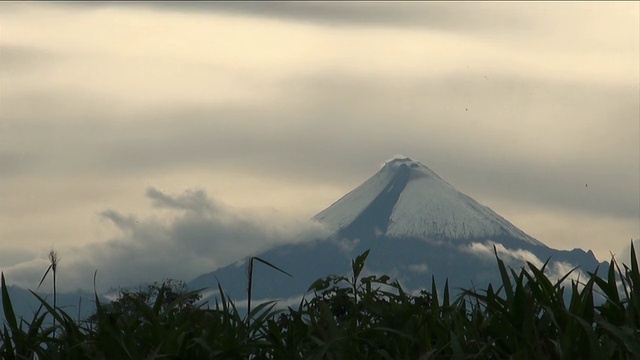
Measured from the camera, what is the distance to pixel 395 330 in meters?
7.10

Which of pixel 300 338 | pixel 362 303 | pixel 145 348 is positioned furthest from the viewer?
pixel 362 303

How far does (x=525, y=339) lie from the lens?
6672 mm

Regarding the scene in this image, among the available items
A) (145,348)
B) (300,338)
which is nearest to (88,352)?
(145,348)

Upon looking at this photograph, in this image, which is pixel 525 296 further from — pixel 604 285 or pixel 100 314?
pixel 100 314

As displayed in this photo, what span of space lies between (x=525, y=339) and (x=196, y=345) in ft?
7.12

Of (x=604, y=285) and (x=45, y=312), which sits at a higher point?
(x=604, y=285)

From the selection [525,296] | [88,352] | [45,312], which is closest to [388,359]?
[525,296]

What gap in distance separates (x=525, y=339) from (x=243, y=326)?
2.10m

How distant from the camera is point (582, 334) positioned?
6547mm

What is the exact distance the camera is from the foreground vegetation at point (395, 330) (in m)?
6.69

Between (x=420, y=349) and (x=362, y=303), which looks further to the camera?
(x=362, y=303)

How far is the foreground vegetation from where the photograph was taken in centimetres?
669

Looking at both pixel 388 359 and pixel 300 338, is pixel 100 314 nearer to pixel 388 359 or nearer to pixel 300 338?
pixel 300 338

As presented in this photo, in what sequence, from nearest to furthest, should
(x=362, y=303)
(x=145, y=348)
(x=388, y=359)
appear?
1. (x=388, y=359)
2. (x=145, y=348)
3. (x=362, y=303)
